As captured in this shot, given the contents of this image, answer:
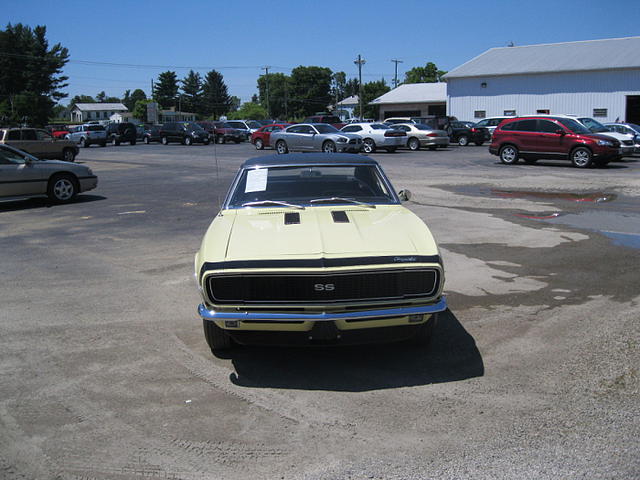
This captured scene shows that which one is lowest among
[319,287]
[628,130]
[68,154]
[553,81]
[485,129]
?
[319,287]

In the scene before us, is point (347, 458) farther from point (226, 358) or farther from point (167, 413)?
point (226, 358)

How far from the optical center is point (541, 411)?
4008 mm

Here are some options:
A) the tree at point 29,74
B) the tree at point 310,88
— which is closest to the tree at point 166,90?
the tree at point 310,88

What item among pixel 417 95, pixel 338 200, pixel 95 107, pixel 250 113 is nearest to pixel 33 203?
pixel 338 200

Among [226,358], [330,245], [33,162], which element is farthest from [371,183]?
[33,162]

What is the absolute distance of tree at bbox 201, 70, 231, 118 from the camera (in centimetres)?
14825

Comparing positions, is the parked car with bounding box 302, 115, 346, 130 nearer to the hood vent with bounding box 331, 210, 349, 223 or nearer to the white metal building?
the white metal building

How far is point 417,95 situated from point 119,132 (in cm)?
3006

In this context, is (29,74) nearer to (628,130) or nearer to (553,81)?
(553,81)

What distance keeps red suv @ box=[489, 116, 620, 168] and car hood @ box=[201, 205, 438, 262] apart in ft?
59.7

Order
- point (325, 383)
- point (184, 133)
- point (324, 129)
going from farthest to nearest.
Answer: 1. point (184, 133)
2. point (324, 129)
3. point (325, 383)

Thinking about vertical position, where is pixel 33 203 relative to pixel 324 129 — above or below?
below

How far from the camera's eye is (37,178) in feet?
45.9

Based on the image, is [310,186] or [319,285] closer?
[319,285]
